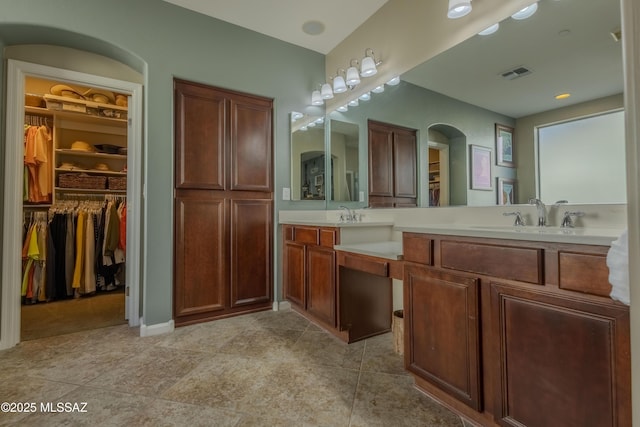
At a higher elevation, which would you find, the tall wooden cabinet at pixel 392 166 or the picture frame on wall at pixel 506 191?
the tall wooden cabinet at pixel 392 166

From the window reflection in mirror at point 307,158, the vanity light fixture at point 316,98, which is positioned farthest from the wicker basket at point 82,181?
the vanity light fixture at point 316,98

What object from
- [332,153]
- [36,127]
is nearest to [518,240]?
[332,153]

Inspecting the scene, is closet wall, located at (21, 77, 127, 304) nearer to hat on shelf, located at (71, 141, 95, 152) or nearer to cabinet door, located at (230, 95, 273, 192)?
hat on shelf, located at (71, 141, 95, 152)

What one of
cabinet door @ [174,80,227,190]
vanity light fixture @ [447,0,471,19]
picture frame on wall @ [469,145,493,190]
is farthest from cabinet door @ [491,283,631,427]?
cabinet door @ [174,80,227,190]

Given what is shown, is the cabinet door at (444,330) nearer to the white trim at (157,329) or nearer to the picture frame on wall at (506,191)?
the picture frame on wall at (506,191)

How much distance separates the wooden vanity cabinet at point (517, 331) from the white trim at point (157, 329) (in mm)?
1895

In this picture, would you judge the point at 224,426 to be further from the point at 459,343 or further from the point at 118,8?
the point at 118,8

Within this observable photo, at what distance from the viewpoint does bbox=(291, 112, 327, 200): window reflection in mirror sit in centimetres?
307

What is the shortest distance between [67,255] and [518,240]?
165 inches

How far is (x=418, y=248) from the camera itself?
148 centimetres

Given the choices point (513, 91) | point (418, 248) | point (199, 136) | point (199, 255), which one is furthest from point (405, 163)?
point (199, 255)

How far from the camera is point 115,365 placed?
6.10 ft

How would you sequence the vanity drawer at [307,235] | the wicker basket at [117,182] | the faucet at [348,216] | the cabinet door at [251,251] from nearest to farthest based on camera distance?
the vanity drawer at [307,235] < the cabinet door at [251,251] < the faucet at [348,216] < the wicker basket at [117,182]

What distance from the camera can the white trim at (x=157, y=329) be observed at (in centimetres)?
231
